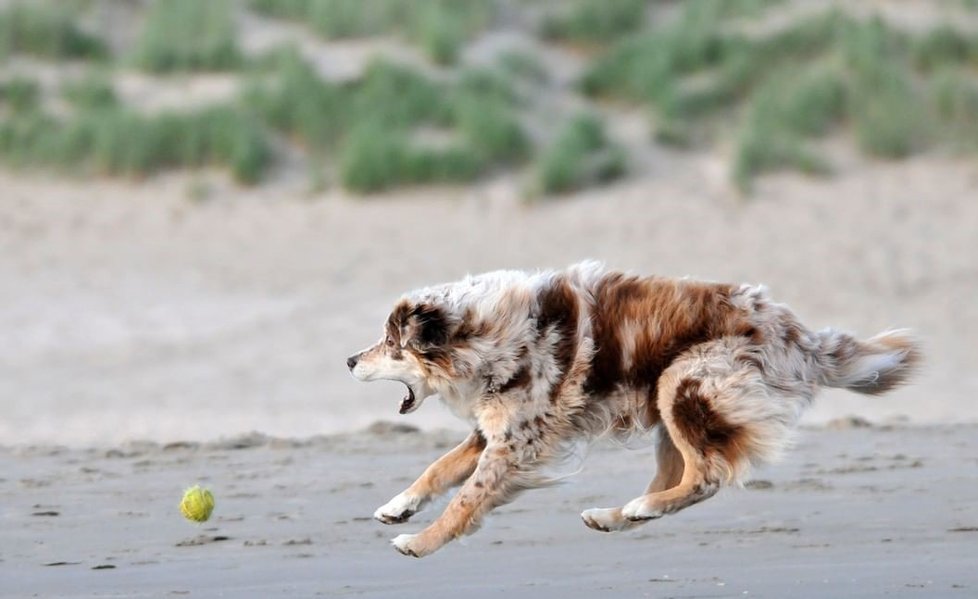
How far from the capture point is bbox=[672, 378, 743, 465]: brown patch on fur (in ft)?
21.9

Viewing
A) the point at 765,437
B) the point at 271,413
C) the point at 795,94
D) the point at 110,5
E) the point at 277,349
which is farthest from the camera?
the point at 110,5

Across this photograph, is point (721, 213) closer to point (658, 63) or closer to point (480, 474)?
point (658, 63)

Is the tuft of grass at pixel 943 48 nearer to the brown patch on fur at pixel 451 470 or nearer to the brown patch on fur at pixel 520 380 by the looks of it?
the brown patch on fur at pixel 451 470

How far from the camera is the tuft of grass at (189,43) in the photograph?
17.4 metres

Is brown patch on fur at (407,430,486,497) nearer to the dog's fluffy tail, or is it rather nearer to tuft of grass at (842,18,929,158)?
the dog's fluffy tail

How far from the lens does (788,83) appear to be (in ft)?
56.0

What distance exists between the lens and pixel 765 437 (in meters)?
6.70

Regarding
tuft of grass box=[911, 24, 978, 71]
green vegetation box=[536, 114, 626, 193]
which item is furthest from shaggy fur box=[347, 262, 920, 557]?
tuft of grass box=[911, 24, 978, 71]

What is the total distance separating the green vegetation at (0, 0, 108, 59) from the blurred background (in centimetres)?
3

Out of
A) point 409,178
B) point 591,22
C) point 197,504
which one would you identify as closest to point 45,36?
point 409,178

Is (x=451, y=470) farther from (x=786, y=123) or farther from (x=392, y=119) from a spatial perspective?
(x=786, y=123)

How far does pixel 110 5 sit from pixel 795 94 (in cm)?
774

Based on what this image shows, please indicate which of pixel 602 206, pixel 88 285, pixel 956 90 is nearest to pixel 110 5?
pixel 88 285

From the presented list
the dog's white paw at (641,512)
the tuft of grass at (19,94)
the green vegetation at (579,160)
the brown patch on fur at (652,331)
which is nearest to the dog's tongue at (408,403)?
the brown patch on fur at (652,331)
